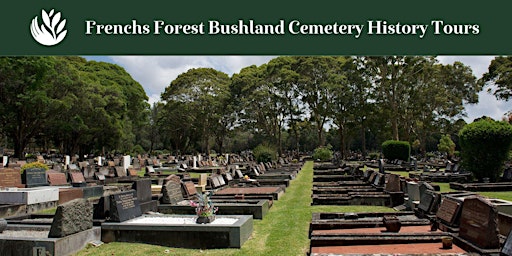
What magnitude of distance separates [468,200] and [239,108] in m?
43.1

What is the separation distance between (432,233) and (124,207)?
21.9 feet

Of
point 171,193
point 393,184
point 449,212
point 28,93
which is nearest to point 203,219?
point 171,193

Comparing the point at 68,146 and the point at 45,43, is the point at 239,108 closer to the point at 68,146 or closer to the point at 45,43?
the point at 68,146

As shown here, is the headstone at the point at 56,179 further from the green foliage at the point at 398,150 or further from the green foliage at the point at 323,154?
the green foliage at the point at 323,154

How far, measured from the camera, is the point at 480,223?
7.01 metres

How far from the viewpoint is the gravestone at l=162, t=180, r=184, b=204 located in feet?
39.6

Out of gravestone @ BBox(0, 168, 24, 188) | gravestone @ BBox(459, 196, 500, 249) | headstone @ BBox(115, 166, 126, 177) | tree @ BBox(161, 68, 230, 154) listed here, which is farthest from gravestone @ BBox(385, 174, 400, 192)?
tree @ BBox(161, 68, 230, 154)

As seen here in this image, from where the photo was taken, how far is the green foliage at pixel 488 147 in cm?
1745

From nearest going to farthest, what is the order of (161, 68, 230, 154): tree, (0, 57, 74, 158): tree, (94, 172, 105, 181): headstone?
(94, 172, 105, 181): headstone, (0, 57, 74, 158): tree, (161, 68, 230, 154): tree

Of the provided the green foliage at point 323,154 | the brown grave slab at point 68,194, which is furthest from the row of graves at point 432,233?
the green foliage at point 323,154

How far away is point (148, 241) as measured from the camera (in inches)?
332

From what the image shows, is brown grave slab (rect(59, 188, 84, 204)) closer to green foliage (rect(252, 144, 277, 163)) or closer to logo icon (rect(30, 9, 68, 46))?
logo icon (rect(30, 9, 68, 46))

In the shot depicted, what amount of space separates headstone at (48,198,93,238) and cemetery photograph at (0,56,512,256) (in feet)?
0.09

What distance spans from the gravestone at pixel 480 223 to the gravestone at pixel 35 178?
14.0m
